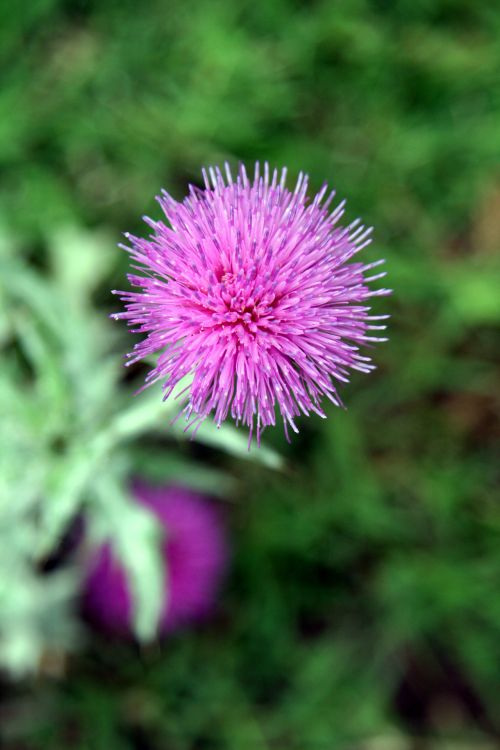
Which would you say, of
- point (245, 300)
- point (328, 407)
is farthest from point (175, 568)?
point (245, 300)

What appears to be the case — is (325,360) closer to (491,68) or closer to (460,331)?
(460,331)

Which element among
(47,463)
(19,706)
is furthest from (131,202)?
(19,706)

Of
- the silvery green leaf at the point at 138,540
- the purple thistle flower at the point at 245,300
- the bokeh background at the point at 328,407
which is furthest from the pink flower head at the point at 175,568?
the purple thistle flower at the point at 245,300

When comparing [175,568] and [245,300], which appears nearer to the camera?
[245,300]

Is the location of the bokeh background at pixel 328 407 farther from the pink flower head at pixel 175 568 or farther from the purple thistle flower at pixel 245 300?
the purple thistle flower at pixel 245 300

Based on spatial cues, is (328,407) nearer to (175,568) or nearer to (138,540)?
(175,568)
